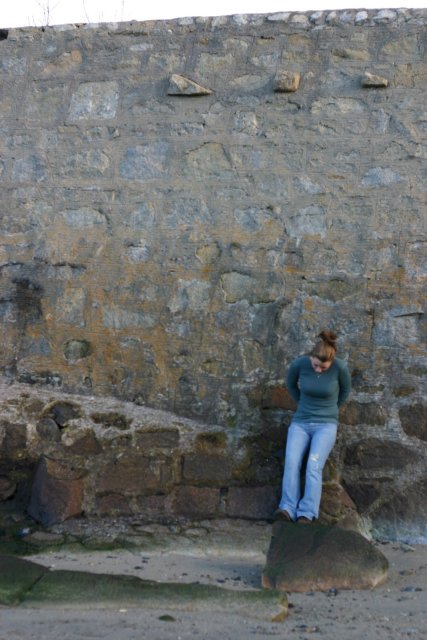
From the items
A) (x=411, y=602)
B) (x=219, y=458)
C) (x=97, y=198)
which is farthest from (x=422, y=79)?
(x=411, y=602)

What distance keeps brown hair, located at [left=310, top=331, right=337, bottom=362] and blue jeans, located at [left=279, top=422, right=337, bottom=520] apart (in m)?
0.38

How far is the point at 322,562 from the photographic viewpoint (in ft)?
14.0

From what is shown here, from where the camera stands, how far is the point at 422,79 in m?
5.43

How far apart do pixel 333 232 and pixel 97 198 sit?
1510 millimetres

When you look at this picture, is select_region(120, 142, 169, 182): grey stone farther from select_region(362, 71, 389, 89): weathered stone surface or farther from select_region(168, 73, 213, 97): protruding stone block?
select_region(362, 71, 389, 89): weathered stone surface

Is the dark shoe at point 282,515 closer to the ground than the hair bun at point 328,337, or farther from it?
closer to the ground

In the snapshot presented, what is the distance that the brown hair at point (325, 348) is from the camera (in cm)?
502

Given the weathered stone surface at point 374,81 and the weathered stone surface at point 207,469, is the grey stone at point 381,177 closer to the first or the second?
the weathered stone surface at point 374,81

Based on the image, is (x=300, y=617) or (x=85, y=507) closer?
(x=300, y=617)

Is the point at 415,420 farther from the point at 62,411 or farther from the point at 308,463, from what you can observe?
the point at 62,411

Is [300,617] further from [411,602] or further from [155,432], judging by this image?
[155,432]

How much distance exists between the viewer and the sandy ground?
3.51 metres

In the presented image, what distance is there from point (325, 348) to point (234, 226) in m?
1.01

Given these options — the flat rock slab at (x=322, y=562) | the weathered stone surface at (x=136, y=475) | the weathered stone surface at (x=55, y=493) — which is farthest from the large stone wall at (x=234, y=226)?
the flat rock slab at (x=322, y=562)
